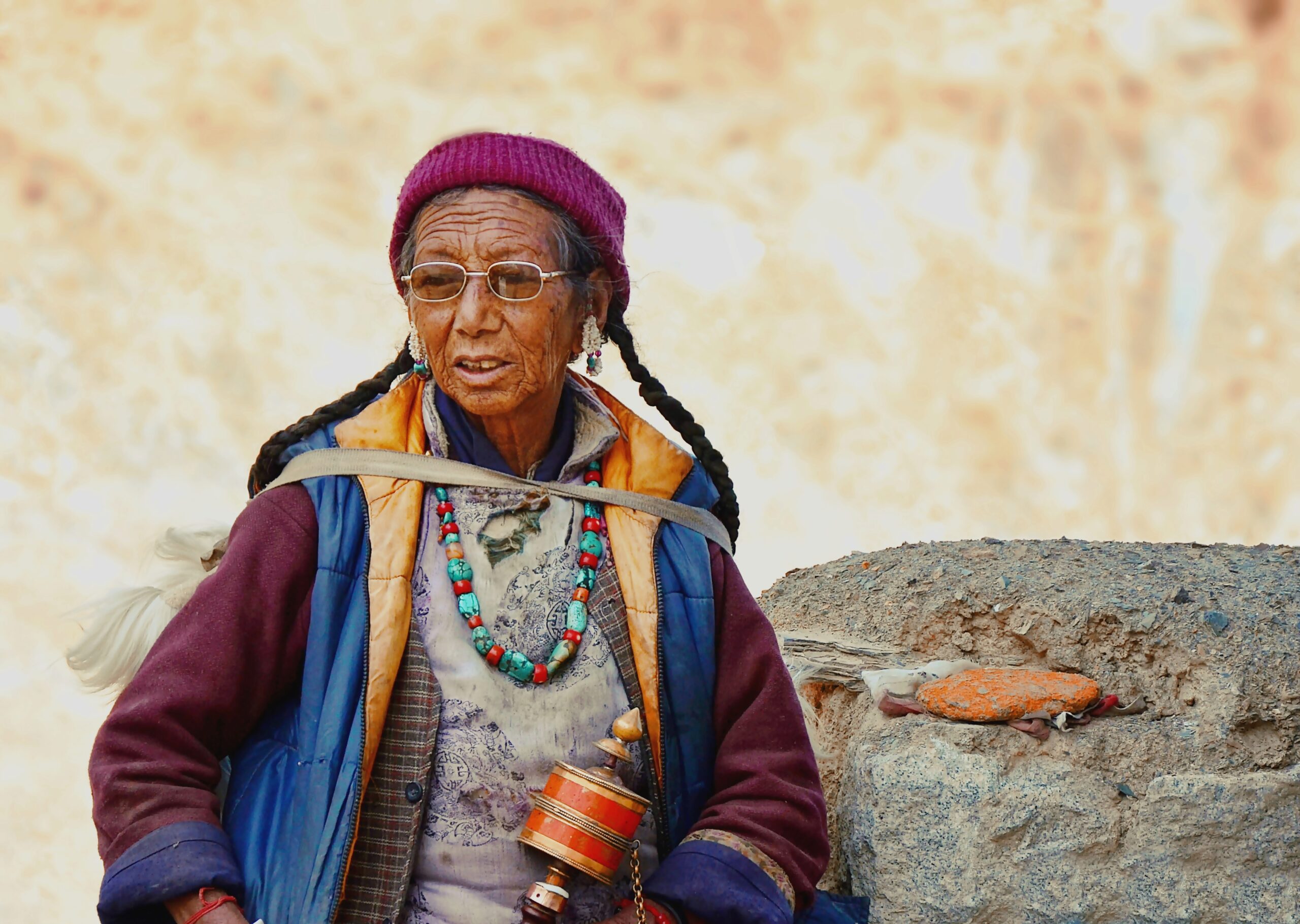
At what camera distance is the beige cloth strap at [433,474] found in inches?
98.7

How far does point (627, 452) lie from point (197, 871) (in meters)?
1.17

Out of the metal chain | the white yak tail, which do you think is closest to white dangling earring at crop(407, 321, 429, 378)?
the white yak tail

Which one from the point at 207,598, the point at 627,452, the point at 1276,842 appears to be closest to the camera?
the point at 207,598

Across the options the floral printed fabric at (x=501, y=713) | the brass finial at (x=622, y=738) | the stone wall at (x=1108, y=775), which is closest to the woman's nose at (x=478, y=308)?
the floral printed fabric at (x=501, y=713)

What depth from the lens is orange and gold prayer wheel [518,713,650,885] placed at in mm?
2232

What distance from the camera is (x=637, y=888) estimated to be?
7.50ft

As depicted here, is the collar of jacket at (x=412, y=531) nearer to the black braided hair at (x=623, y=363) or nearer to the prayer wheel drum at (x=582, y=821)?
the black braided hair at (x=623, y=363)

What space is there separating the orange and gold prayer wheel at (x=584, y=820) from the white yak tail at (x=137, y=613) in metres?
0.81

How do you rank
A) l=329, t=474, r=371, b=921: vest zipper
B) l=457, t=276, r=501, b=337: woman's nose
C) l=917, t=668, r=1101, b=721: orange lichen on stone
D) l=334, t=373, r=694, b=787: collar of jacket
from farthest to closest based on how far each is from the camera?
l=917, t=668, r=1101, b=721: orange lichen on stone < l=457, t=276, r=501, b=337: woman's nose < l=334, t=373, r=694, b=787: collar of jacket < l=329, t=474, r=371, b=921: vest zipper

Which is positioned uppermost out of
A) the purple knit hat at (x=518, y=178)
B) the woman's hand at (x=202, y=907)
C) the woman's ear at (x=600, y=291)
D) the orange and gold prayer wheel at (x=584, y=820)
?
the purple knit hat at (x=518, y=178)

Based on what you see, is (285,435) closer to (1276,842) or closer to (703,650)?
(703,650)

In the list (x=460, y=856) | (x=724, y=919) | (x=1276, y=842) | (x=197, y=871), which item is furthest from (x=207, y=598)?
(x=1276, y=842)

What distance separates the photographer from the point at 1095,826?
3016 mm

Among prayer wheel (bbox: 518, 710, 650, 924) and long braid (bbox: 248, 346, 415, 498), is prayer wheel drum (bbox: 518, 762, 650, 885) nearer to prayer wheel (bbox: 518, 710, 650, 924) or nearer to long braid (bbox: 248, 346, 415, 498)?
prayer wheel (bbox: 518, 710, 650, 924)
